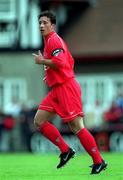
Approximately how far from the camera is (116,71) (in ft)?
118

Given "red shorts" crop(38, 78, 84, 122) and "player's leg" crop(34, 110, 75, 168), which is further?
"player's leg" crop(34, 110, 75, 168)

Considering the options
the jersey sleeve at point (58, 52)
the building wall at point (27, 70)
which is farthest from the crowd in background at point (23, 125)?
the jersey sleeve at point (58, 52)

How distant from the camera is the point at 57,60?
1329 cm

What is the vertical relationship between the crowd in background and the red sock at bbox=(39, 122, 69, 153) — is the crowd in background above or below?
below

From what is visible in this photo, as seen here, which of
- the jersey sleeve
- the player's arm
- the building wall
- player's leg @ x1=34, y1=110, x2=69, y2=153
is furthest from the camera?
the building wall

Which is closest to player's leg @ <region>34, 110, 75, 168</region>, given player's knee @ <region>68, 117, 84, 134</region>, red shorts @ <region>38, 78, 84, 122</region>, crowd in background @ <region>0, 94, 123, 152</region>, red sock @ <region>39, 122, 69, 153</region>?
red sock @ <region>39, 122, 69, 153</region>

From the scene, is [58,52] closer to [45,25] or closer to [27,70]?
[45,25]

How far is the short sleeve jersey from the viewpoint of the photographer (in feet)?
43.8

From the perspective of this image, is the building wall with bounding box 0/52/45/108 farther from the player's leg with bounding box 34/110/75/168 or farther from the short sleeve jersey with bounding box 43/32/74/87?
the short sleeve jersey with bounding box 43/32/74/87

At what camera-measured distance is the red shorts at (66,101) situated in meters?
13.3

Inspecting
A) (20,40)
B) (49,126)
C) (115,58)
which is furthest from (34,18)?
(49,126)

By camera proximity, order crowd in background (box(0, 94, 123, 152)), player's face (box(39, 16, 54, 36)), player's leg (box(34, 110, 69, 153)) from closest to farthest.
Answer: player's face (box(39, 16, 54, 36)) → player's leg (box(34, 110, 69, 153)) → crowd in background (box(0, 94, 123, 152))

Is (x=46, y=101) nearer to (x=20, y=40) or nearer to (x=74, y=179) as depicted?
(x=74, y=179)

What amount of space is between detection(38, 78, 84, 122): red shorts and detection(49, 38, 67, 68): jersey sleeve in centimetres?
32
